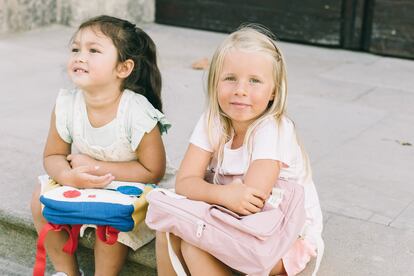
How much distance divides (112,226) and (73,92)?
2.05 feet

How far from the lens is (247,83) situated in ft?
8.69

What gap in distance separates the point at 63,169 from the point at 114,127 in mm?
240

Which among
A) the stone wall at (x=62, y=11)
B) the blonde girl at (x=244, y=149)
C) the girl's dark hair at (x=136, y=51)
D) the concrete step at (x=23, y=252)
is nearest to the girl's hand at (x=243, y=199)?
the blonde girl at (x=244, y=149)

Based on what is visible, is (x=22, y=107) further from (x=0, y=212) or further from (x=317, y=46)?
(x=317, y=46)


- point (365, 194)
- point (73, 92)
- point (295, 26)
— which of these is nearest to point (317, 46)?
point (295, 26)

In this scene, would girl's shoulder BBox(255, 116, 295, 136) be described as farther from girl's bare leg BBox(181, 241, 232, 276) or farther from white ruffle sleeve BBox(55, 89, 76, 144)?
white ruffle sleeve BBox(55, 89, 76, 144)

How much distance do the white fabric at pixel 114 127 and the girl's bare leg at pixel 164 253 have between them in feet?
1.56

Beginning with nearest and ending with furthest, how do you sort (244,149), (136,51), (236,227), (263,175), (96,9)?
(236,227)
(263,175)
(244,149)
(136,51)
(96,9)

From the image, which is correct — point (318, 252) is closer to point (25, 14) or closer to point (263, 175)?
point (263, 175)

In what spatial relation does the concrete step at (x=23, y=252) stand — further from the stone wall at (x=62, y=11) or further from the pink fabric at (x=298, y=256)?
the stone wall at (x=62, y=11)

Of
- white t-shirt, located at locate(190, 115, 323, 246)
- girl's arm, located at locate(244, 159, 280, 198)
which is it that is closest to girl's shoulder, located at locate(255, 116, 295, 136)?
white t-shirt, located at locate(190, 115, 323, 246)

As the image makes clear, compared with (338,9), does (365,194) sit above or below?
below

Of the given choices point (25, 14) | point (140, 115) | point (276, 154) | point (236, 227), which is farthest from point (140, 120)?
point (25, 14)

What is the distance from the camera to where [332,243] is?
2.90 m
